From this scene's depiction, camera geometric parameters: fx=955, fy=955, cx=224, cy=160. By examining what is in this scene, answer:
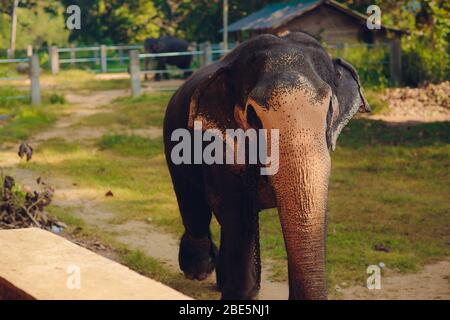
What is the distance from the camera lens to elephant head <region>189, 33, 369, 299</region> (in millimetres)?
4906

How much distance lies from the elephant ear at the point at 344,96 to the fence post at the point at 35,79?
13.4 m

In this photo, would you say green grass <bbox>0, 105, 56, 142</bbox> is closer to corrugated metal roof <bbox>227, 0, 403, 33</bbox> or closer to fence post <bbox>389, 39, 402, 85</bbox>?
fence post <bbox>389, 39, 402, 85</bbox>

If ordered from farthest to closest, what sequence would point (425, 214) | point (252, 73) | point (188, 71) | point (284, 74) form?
point (188, 71) < point (425, 214) < point (252, 73) < point (284, 74)

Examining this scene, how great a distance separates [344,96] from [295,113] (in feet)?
3.59

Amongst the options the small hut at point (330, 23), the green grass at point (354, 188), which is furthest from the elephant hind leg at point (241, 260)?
the small hut at point (330, 23)

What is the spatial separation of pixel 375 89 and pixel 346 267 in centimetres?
1212

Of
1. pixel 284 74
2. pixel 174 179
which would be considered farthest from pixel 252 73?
pixel 174 179

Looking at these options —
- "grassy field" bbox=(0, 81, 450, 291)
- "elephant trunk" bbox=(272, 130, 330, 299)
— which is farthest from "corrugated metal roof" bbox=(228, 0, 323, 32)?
"elephant trunk" bbox=(272, 130, 330, 299)

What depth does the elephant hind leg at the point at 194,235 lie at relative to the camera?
7.24 m

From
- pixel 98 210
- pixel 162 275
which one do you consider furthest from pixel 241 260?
pixel 98 210

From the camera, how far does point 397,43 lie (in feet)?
67.6

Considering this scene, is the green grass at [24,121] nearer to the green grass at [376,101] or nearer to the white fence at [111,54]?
the white fence at [111,54]
